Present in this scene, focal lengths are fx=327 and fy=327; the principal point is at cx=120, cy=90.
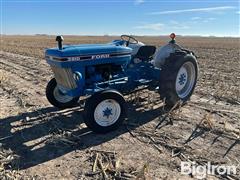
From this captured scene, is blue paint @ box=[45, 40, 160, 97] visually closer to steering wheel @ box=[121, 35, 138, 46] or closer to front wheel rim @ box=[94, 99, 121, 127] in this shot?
front wheel rim @ box=[94, 99, 121, 127]

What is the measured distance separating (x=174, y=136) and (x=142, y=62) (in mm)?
2310

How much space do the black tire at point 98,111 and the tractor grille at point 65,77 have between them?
679 mm

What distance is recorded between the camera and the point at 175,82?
668 centimetres

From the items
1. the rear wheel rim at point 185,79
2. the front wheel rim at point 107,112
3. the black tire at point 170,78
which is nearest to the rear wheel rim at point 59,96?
the front wheel rim at point 107,112

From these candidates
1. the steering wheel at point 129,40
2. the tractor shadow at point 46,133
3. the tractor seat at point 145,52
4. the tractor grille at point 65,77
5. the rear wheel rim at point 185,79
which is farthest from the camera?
the steering wheel at point 129,40

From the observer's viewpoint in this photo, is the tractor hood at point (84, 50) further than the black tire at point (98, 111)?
Yes

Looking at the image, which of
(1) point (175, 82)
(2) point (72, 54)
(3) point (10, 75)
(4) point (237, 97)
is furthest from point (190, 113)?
(3) point (10, 75)

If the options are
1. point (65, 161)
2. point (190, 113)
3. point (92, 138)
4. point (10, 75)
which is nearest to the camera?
point (65, 161)

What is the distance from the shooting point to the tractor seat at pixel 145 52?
24.0 feet

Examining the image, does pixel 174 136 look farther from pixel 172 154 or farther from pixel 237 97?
pixel 237 97

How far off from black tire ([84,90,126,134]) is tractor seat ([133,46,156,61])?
6.36 ft

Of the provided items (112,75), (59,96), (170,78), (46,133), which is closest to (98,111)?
(46,133)

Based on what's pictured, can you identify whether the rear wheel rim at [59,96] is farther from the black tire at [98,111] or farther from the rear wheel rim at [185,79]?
the rear wheel rim at [185,79]

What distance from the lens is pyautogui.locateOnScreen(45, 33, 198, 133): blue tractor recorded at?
559cm
